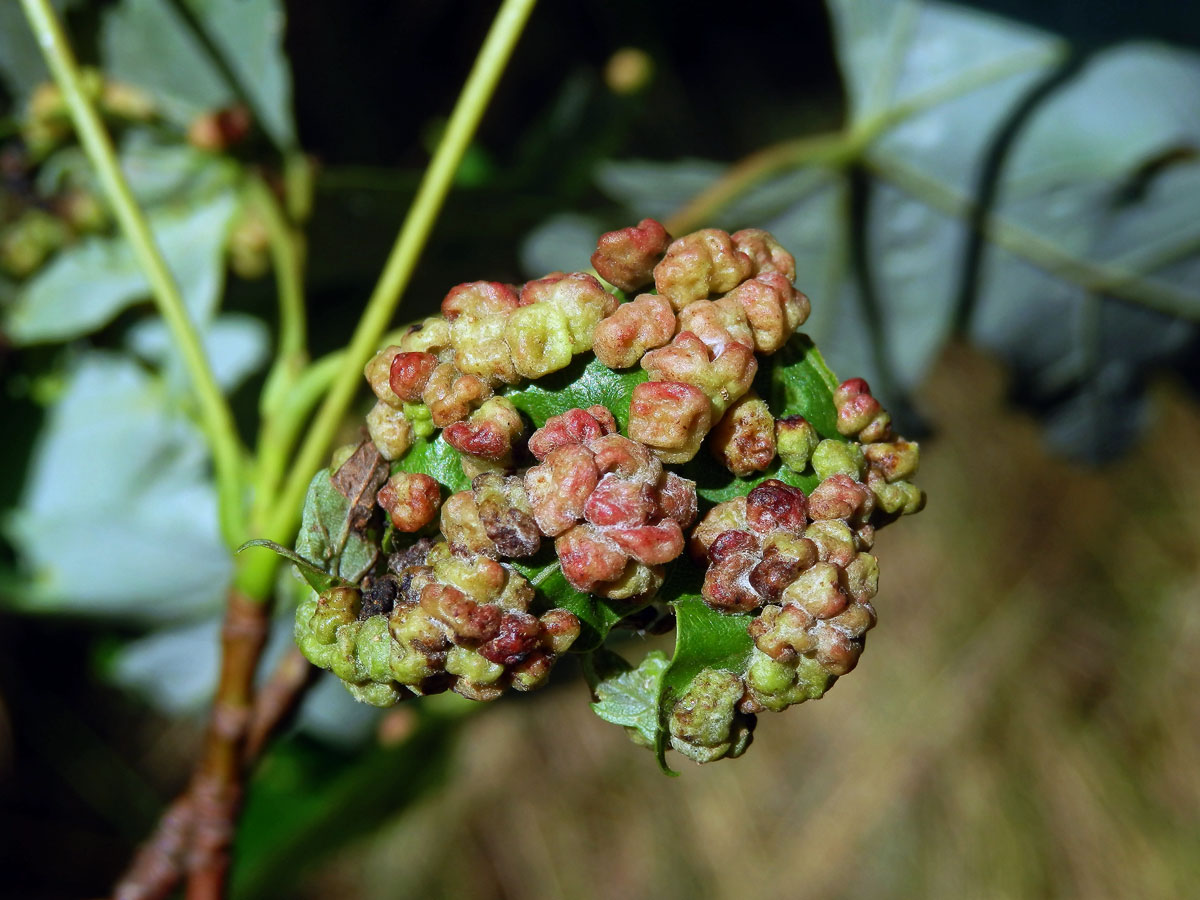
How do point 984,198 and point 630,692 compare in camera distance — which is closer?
point 630,692

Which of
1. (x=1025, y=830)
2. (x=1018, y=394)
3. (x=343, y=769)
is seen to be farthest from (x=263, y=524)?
(x=1025, y=830)

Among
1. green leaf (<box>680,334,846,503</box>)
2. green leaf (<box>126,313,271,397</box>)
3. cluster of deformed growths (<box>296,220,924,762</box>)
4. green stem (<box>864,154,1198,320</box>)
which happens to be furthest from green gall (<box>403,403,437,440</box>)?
green stem (<box>864,154,1198,320</box>)

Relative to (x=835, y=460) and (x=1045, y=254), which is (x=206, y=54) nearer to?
(x=835, y=460)

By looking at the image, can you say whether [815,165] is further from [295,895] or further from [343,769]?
[295,895]

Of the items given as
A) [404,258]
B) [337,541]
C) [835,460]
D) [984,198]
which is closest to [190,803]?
[337,541]

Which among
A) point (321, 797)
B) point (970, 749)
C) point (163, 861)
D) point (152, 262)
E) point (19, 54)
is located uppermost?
point (19, 54)

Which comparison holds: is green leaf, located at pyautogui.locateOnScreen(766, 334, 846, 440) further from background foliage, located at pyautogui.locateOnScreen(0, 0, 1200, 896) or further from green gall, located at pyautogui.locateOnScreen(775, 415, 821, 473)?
background foliage, located at pyautogui.locateOnScreen(0, 0, 1200, 896)

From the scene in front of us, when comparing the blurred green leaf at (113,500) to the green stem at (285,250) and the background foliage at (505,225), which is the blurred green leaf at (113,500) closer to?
the background foliage at (505,225)
